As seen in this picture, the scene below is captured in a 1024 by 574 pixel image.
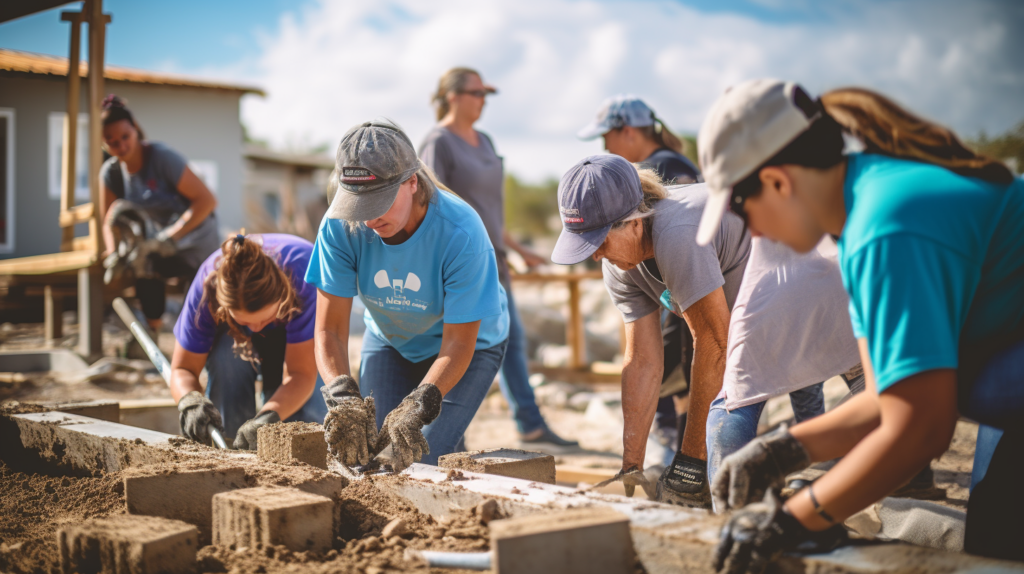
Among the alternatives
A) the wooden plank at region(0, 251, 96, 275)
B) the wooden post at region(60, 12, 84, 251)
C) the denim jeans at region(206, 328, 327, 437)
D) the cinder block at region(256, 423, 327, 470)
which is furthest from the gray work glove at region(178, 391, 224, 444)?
the wooden post at region(60, 12, 84, 251)

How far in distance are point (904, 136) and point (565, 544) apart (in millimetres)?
1071

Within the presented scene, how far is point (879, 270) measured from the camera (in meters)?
1.29

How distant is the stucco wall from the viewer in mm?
10953

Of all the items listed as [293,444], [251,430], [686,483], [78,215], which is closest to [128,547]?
[293,444]

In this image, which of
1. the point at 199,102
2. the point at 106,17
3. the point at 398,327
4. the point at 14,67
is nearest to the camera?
the point at 398,327

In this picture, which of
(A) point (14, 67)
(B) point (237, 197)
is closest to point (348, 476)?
(A) point (14, 67)

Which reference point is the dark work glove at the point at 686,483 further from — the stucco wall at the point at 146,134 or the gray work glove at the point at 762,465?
the stucco wall at the point at 146,134

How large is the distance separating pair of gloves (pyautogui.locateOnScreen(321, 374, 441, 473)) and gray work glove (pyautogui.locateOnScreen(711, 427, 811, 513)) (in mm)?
1058

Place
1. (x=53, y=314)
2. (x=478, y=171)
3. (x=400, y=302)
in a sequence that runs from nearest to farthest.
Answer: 1. (x=400, y=302)
2. (x=478, y=171)
3. (x=53, y=314)

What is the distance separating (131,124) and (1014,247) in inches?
208

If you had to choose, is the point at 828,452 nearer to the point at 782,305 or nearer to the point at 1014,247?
the point at 1014,247

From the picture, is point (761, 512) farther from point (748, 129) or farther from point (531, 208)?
point (531, 208)

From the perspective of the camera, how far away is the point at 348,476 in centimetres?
259

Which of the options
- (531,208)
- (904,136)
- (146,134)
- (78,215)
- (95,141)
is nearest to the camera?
(904,136)
